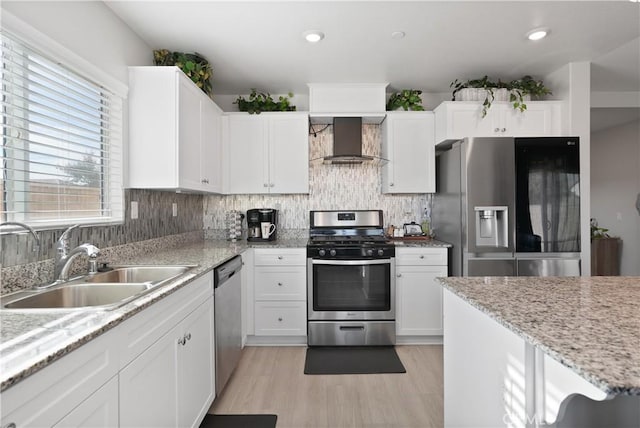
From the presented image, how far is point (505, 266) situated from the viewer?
8.93 ft

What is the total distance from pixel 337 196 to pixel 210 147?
53.9 inches

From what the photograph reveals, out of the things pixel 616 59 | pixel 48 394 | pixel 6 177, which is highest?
pixel 616 59

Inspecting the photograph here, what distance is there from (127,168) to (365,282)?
6.67 feet

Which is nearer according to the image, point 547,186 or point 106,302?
point 106,302

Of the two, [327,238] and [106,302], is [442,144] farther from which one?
[106,302]

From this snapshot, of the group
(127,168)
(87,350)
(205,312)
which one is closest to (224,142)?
(127,168)

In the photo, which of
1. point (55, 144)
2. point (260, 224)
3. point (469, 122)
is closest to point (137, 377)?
point (55, 144)

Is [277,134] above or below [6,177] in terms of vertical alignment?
above

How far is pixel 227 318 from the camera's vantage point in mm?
2299

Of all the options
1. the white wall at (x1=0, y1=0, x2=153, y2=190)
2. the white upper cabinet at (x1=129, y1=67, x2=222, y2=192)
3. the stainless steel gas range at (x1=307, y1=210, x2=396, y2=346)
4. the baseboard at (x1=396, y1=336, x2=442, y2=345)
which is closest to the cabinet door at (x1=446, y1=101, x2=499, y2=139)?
the stainless steel gas range at (x1=307, y1=210, x2=396, y2=346)

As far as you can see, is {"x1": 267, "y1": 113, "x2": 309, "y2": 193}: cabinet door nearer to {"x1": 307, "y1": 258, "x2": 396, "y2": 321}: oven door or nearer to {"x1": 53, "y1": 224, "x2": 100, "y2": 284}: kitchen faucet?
{"x1": 307, "y1": 258, "x2": 396, "y2": 321}: oven door

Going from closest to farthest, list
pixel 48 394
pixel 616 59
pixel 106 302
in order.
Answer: pixel 48 394, pixel 106 302, pixel 616 59

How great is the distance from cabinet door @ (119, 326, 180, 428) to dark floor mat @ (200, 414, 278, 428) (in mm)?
540

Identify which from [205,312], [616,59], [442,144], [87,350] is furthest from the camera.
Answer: [442,144]
